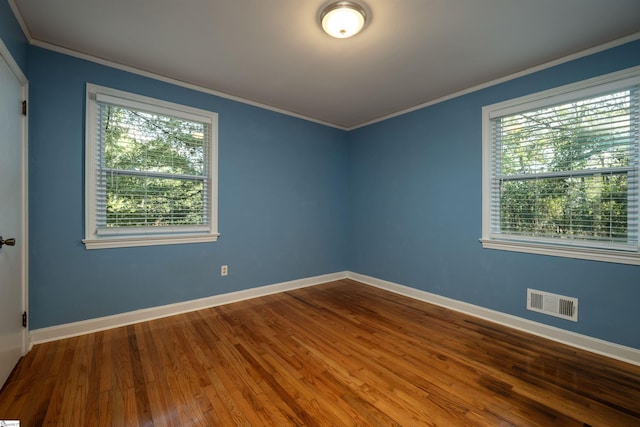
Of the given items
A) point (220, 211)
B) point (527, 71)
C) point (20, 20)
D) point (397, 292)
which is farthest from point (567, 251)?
point (20, 20)

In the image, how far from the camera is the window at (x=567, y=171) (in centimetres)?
222

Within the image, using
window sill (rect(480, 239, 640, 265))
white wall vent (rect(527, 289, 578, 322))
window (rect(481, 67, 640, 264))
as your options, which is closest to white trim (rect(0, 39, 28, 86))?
window (rect(481, 67, 640, 264))

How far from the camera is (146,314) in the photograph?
282 centimetres

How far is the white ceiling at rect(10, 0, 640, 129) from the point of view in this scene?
75.0 inches

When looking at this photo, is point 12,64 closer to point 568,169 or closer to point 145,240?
point 145,240

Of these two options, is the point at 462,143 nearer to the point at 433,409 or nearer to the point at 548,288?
the point at 548,288

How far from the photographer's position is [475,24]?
2055 millimetres

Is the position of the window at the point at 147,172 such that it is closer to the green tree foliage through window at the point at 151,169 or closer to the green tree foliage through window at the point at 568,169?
the green tree foliage through window at the point at 151,169

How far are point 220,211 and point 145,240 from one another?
84 centimetres

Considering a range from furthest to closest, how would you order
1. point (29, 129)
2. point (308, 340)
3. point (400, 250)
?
1. point (400, 250)
2. point (308, 340)
3. point (29, 129)

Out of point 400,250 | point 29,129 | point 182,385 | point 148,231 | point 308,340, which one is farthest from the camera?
point 400,250

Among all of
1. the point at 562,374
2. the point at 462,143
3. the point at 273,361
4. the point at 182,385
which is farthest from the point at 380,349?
the point at 462,143

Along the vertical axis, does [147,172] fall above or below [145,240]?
above

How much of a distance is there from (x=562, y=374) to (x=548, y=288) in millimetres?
832
